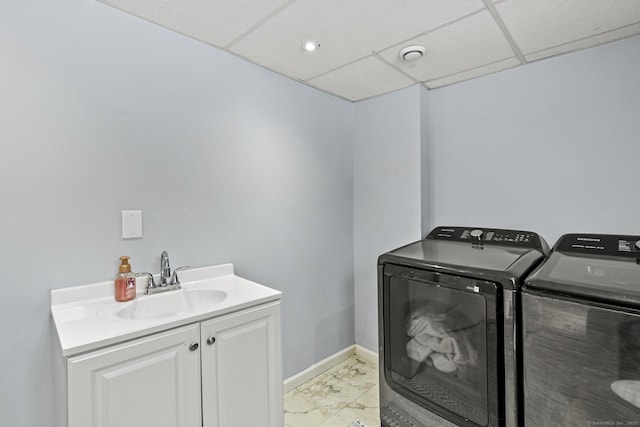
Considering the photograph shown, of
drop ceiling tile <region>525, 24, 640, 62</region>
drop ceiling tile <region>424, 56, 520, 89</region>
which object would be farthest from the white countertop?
drop ceiling tile <region>525, 24, 640, 62</region>

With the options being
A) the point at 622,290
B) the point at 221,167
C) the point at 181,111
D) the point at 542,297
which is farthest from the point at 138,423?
the point at 622,290

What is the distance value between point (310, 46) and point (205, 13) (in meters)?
0.55

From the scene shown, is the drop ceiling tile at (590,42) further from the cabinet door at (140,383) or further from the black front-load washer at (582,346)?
the cabinet door at (140,383)

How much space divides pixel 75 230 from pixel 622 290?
2148mm

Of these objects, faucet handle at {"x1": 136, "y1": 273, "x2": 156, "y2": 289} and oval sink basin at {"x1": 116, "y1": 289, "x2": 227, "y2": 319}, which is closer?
oval sink basin at {"x1": 116, "y1": 289, "x2": 227, "y2": 319}

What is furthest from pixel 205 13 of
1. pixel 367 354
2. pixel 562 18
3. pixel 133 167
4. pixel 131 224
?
pixel 367 354

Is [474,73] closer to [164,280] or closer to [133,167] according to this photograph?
[133,167]

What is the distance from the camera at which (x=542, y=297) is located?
1.23m

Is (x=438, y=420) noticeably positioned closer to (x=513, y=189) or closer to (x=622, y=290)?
(x=622, y=290)

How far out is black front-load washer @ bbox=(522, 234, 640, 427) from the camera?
3.49 feet

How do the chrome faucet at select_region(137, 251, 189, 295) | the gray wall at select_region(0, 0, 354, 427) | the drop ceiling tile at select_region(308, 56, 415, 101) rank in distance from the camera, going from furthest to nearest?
the drop ceiling tile at select_region(308, 56, 415, 101) → the chrome faucet at select_region(137, 251, 189, 295) → the gray wall at select_region(0, 0, 354, 427)

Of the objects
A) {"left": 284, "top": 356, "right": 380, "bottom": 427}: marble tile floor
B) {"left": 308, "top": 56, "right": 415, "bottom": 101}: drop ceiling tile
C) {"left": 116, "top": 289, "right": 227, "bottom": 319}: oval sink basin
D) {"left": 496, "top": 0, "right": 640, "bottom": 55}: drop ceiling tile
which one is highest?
{"left": 308, "top": 56, "right": 415, "bottom": 101}: drop ceiling tile

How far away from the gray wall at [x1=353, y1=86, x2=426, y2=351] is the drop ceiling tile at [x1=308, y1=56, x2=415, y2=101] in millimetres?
118

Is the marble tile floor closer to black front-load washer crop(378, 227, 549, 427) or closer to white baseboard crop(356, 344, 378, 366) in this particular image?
white baseboard crop(356, 344, 378, 366)
